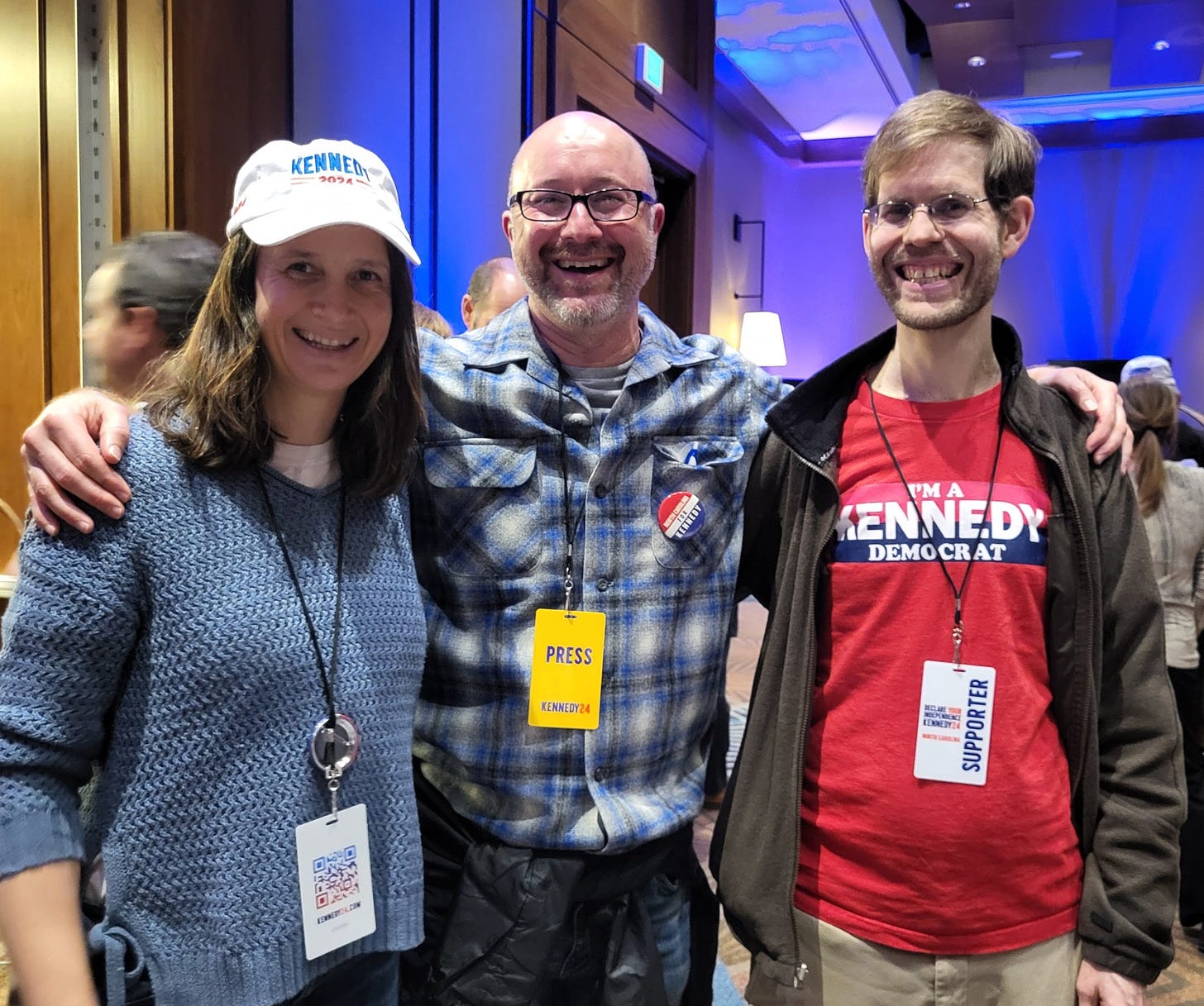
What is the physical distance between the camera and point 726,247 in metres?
7.90

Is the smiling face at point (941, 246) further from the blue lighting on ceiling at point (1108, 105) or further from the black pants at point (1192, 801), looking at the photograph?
the blue lighting on ceiling at point (1108, 105)

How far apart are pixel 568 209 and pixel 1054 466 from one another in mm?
789

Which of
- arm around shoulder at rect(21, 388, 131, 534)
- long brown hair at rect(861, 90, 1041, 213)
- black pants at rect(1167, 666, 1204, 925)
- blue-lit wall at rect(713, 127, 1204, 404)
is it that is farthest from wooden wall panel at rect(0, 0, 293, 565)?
blue-lit wall at rect(713, 127, 1204, 404)

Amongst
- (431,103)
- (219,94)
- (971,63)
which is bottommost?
(219,94)

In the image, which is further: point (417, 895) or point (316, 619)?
point (417, 895)

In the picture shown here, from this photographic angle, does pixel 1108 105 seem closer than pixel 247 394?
No

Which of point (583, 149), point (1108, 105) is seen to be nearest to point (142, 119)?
point (583, 149)

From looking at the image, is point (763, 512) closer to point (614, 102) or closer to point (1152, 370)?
point (1152, 370)

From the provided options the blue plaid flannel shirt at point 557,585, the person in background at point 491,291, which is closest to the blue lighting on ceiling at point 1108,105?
Result: the person in background at point 491,291

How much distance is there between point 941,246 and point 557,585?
27.8 inches

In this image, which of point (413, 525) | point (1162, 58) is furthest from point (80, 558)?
point (1162, 58)

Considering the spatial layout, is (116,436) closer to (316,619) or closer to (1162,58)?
(316,619)

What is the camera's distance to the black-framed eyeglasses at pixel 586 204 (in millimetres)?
1499

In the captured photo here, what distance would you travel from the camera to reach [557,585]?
140 centimetres
